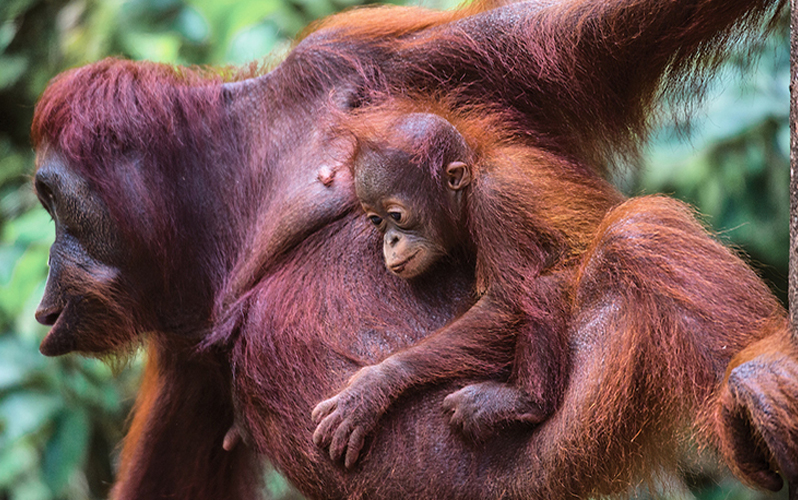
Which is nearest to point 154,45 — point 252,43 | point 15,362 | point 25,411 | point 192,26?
point 192,26

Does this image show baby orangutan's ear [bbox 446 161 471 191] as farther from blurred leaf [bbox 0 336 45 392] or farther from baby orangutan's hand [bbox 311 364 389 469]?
blurred leaf [bbox 0 336 45 392]

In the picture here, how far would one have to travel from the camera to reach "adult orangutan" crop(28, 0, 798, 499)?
1.42 m

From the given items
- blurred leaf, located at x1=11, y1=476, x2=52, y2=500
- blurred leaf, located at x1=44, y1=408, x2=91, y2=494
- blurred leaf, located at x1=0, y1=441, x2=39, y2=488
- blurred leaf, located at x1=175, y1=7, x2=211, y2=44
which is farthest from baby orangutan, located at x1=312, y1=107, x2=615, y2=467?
blurred leaf, located at x1=11, y1=476, x2=52, y2=500

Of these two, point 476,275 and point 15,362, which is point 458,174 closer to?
point 476,275

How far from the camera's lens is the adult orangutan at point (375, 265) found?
4.65 ft

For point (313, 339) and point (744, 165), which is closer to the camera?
point (313, 339)

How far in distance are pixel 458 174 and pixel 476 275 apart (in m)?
0.21

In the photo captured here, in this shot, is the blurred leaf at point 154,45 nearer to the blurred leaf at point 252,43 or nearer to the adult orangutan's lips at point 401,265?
the blurred leaf at point 252,43

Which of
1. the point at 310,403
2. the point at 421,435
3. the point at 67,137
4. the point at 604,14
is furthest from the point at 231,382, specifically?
the point at 604,14

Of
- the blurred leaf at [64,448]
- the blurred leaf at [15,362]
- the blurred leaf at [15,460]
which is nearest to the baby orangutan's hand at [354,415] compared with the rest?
the blurred leaf at [64,448]

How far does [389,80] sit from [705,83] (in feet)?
2.21

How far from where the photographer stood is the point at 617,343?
1.45 meters

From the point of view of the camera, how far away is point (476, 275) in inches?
65.9

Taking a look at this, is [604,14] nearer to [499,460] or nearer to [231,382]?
[499,460]
